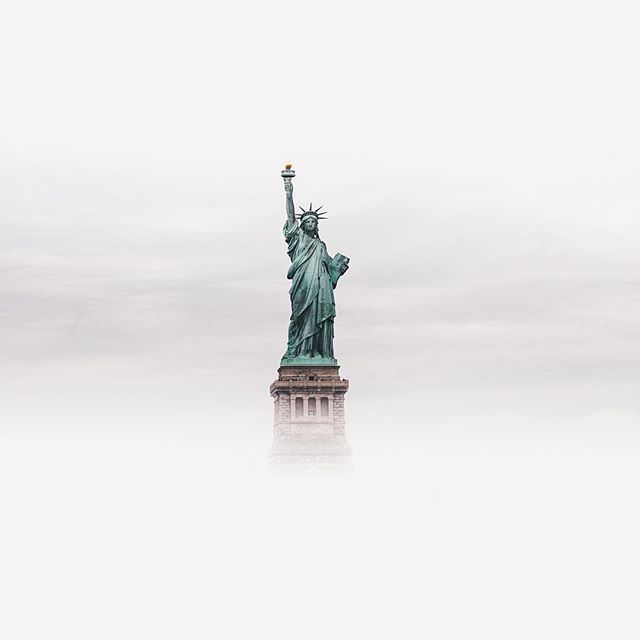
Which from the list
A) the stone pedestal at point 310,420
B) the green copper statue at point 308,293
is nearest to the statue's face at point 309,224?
the green copper statue at point 308,293

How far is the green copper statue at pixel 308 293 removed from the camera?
66.9 meters

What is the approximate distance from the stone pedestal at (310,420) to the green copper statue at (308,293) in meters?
0.90

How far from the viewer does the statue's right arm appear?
220 feet

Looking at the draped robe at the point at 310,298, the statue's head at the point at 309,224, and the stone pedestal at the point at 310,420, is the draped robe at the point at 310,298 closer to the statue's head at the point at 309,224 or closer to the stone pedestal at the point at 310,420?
the statue's head at the point at 309,224

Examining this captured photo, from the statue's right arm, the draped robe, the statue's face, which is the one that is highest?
the statue's right arm

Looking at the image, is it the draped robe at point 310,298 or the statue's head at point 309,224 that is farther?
the statue's head at point 309,224

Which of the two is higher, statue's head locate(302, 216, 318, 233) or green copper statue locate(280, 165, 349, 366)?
statue's head locate(302, 216, 318, 233)

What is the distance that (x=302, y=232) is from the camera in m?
67.4

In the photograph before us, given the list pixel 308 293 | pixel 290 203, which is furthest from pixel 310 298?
pixel 290 203

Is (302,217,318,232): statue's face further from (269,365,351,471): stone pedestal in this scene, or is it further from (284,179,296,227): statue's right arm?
(269,365,351,471): stone pedestal

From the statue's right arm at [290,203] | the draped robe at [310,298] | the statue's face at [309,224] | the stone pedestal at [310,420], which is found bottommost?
the stone pedestal at [310,420]

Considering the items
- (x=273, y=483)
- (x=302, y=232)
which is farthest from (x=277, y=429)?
(x=302, y=232)

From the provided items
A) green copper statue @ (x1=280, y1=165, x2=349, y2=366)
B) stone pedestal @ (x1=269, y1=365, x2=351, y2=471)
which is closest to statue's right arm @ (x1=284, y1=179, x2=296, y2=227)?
green copper statue @ (x1=280, y1=165, x2=349, y2=366)

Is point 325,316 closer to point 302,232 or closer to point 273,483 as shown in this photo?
point 302,232
